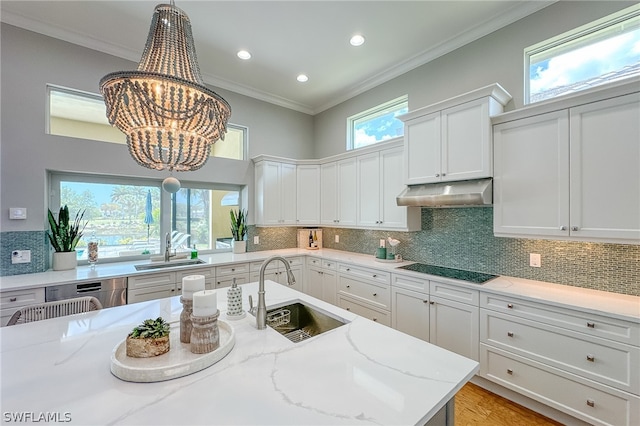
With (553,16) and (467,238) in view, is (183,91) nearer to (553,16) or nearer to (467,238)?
(467,238)

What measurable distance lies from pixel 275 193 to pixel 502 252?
3027 millimetres

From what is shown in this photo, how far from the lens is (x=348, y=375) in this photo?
107 cm

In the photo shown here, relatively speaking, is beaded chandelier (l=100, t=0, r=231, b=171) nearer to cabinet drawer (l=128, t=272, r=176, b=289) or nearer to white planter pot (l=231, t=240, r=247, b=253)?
cabinet drawer (l=128, t=272, r=176, b=289)

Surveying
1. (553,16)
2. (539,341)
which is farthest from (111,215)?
(553,16)

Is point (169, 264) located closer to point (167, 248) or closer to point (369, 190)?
point (167, 248)

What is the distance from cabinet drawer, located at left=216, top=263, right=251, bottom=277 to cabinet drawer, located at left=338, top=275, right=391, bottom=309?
1.29 m

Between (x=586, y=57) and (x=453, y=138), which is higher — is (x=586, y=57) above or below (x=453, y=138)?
above

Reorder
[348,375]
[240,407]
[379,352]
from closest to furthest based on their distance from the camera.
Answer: [240,407], [348,375], [379,352]

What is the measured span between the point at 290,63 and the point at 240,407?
143 inches

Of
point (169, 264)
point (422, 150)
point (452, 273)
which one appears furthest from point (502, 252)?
point (169, 264)

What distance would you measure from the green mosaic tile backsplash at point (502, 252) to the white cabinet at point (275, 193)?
1240 mm

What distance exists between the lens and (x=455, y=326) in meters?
2.45

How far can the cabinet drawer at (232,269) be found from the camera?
3.32m

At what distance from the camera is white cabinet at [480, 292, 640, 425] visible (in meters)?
1.69
